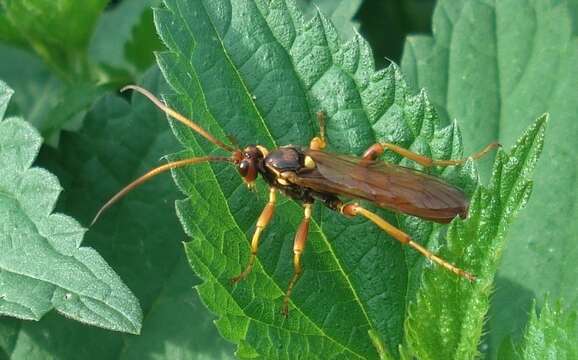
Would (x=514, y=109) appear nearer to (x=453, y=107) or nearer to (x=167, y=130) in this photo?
(x=453, y=107)

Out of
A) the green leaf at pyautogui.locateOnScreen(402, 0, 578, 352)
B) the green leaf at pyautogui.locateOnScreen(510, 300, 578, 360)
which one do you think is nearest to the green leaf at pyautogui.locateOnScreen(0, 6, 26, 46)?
the green leaf at pyautogui.locateOnScreen(402, 0, 578, 352)

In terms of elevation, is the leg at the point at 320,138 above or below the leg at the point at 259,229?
above

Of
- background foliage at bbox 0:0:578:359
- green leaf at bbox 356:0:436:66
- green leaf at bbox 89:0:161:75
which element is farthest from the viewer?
green leaf at bbox 356:0:436:66

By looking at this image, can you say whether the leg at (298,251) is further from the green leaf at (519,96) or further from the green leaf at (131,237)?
the green leaf at (519,96)

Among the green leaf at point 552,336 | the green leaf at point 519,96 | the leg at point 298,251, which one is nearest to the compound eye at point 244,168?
the leg at point 298,251

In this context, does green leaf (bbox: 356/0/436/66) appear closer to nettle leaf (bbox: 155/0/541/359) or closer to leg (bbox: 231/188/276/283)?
nettle leaf (bbox: 155/0/541/359)

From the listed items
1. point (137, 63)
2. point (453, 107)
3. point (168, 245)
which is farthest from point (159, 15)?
point (137, 63)

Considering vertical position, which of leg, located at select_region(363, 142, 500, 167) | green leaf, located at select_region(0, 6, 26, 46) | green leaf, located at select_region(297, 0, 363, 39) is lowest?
leg, located at select_region(363, 142, 500, 167)
